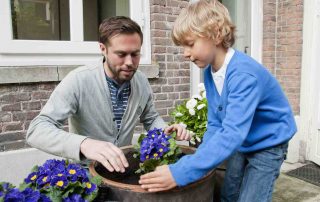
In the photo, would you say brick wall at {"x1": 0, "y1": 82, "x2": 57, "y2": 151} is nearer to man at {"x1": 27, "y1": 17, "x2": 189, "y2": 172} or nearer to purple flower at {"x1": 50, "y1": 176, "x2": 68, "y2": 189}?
man at {"x1": 27, "y1": 17, "x2": 189, "y2": 172}

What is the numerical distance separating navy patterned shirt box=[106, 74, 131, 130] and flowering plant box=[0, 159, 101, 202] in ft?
2.05

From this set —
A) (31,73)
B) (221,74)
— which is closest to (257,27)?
(31,73)

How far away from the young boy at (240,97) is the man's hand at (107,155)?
0.31 metres

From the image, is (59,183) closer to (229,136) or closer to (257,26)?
(229,136)

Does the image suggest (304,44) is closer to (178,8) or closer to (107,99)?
(178,8)

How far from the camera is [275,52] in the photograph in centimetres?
439

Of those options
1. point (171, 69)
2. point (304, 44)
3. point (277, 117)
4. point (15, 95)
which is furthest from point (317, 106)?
point (15, 95)

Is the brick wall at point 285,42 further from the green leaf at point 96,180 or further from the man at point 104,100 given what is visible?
the green leaf at point 96,180

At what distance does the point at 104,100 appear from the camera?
1761mm

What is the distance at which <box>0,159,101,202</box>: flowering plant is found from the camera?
1.06m

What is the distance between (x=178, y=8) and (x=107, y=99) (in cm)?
221

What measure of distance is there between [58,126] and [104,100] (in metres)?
0.30

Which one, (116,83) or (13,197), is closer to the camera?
(13,197)

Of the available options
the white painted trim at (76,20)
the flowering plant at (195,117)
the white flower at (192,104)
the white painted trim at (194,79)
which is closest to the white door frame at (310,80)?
the white painted trim at (194,79)
